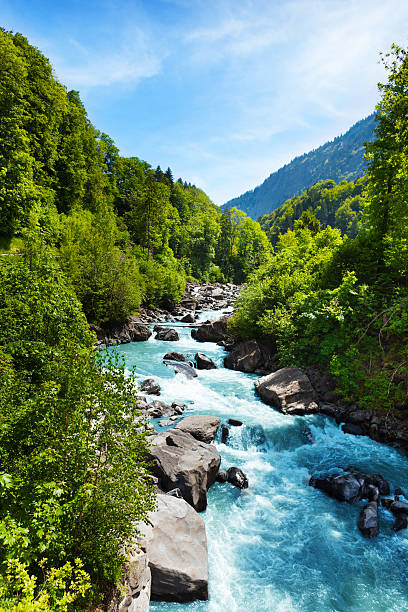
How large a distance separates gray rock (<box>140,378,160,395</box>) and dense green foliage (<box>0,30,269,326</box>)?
10.3 meters

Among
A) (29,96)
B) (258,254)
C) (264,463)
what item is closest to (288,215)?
(258,254)

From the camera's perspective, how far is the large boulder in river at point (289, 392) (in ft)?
47.7

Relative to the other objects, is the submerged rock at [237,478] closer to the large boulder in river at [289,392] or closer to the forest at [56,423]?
the forest at [56,423]

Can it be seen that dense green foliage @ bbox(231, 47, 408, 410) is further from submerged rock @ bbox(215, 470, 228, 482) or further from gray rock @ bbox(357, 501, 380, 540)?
submerged rock @ bbox(215, 470, 228, 482)

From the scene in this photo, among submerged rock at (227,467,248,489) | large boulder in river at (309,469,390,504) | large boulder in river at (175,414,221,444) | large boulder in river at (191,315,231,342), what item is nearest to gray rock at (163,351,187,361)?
large boulder in river at (191,315,231,342)

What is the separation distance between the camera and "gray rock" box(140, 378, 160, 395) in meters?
15.9

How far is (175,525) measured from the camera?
7.66 meters

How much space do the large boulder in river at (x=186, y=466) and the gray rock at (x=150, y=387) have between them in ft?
16.3

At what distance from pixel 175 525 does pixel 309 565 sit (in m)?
3.83

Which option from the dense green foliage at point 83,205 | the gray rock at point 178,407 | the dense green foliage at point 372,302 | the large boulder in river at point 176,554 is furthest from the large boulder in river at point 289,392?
the dense green foliage at point 83,205

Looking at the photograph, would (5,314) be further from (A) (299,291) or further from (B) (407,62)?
(B) (407,62)

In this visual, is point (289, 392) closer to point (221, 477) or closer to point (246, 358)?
point (246, 358)

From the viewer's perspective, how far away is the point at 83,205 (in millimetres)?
47156

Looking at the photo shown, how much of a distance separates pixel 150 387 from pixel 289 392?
7.51 meters
